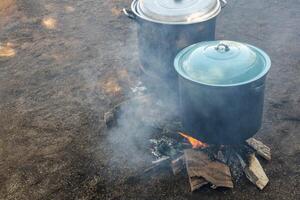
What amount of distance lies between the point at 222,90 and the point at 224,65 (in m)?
0.37

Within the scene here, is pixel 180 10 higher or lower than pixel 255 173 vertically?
higher

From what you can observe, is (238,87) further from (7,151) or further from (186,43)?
(7,151)

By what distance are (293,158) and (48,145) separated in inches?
155

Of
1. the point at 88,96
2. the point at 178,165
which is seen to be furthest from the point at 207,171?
the point at 88,96

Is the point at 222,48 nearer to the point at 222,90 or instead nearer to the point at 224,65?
the point at 224,65

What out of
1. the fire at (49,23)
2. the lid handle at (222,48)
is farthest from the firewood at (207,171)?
the fire at (49,23)

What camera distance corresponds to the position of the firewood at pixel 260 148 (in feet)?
16.7

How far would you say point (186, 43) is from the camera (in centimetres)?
542

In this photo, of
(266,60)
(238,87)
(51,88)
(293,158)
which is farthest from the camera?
(51,88)

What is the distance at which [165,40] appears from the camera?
5.42 meters

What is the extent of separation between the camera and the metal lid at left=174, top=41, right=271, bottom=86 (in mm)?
4352

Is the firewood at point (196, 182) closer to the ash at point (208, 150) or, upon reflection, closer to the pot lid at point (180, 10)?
the ash at point (208, 150)

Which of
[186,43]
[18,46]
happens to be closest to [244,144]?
[186,43]

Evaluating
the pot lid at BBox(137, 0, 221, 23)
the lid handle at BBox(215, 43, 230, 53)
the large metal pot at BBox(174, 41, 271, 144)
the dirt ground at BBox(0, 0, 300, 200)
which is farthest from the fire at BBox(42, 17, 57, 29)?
the lid handle at BBox(215, 43, 230, 53)
